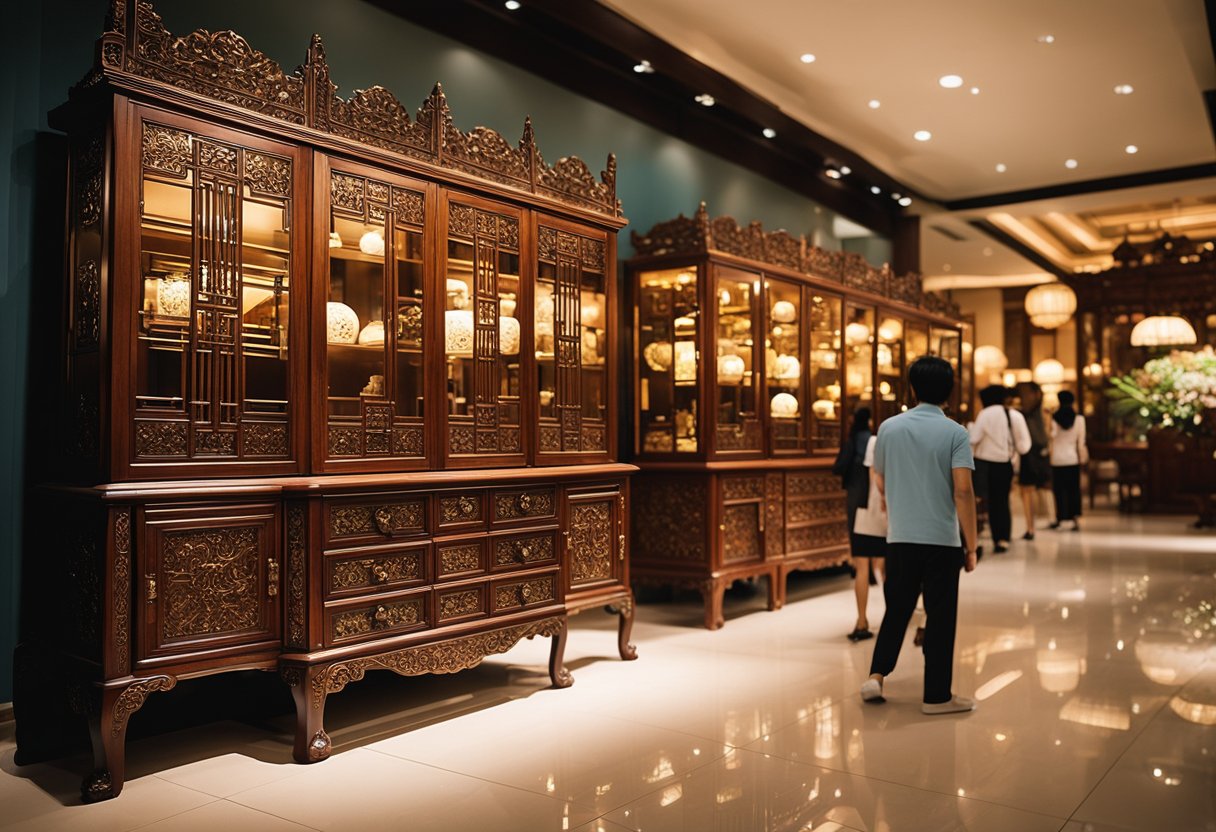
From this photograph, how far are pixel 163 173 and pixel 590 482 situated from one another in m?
2.66

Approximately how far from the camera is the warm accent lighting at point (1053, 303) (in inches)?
642

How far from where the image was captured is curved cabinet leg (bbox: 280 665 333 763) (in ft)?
12.6

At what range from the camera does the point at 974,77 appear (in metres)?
8.30

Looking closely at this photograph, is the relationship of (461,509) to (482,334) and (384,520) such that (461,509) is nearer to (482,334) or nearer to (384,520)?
(384,520)

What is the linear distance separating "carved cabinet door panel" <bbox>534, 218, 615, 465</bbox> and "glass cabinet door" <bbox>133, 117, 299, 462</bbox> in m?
1.56

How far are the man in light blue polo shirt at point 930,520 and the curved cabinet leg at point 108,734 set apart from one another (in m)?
3.20

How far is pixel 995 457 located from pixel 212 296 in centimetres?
871

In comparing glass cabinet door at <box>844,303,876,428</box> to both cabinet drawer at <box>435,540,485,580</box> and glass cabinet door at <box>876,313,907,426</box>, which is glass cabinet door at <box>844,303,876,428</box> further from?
cabinet drawer at <box>435,540,485,580</box>

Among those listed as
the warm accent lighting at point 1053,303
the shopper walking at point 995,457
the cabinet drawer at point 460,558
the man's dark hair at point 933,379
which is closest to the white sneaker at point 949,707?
the man's dark hair at point 933,379

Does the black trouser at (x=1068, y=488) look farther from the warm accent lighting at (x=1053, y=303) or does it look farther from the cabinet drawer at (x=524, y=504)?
the cabinet drawer at (x=524, y=504)

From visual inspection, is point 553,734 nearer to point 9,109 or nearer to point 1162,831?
point 1162,831

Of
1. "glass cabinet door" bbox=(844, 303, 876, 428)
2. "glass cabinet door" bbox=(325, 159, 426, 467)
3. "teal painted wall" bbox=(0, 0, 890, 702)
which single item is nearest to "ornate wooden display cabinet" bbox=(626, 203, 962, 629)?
"glass cabinet door" bbox=(844, 303, 876, 428)

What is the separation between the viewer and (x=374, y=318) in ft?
14.6

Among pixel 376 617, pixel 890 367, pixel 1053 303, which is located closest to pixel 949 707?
pixel 376 617
